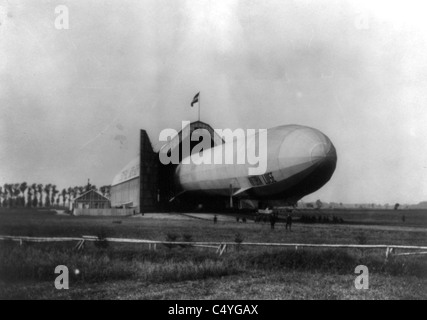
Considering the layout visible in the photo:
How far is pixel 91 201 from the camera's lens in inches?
3014

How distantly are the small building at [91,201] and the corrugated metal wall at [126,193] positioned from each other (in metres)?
5.05

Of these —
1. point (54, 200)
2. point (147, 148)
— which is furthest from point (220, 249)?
point (54, 200)

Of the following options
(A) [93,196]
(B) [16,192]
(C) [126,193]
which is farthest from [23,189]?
(C) [126,193]

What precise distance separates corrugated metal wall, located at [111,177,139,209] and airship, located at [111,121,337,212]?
15.2 inches

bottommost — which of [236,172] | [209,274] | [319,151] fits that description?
[209,274]

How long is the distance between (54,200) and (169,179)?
407 ft

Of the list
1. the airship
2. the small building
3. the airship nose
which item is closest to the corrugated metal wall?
the airship

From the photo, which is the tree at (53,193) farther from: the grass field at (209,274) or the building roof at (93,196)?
the grass field at (209,274)

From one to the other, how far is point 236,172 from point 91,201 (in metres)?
52.2

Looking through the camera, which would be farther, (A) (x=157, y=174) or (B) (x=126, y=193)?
(B) (x=126, y=193)

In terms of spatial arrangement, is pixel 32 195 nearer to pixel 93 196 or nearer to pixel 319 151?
pixel 93 196

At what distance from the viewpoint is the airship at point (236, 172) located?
2619cm
